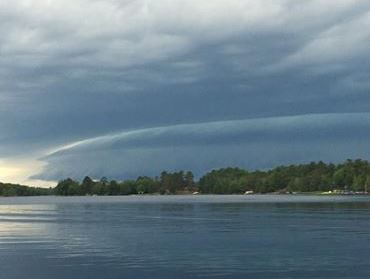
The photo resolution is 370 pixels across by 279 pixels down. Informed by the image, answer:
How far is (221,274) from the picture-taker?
39.2 meters

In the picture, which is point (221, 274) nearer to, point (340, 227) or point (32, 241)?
point (32, 241)

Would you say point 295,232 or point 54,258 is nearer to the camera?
point 54,258

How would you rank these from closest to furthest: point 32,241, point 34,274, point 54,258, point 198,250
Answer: point 34,274 → point 54,258 → point 198,250 → point 32,241

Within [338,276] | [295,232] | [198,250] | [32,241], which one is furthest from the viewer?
[295,232]

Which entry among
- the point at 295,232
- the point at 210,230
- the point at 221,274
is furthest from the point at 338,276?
the point at 210,230

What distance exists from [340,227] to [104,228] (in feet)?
74.6

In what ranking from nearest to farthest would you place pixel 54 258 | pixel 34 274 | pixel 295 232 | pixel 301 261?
pixel 34 274, pixel 301 261, pixel 54 258, pixel 295 232

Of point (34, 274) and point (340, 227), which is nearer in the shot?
point (34, 274)

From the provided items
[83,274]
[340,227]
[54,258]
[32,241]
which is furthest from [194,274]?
[340,227]

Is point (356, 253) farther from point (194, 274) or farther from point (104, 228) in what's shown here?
point (104, 228)

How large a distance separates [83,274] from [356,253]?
17.6 metres

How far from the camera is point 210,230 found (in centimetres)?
7162

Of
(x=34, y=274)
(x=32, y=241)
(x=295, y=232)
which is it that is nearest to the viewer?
(x=34, y=274)

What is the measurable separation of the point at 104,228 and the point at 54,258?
2992 cm
